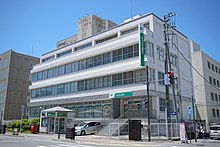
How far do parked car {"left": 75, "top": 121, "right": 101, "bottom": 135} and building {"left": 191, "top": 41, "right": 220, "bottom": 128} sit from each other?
2297 cm

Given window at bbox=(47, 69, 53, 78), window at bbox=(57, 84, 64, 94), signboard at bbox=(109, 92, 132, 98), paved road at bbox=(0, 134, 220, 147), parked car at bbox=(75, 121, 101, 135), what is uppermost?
window at bbox=(47, 69, 53, 78)

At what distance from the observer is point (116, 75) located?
36.3 metres

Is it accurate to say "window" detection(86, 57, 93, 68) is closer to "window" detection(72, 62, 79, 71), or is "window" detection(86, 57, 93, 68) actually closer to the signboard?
"window" detection(72, 62, 79, 71)

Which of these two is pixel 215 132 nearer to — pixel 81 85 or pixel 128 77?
pixel 128 77

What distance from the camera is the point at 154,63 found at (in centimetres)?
3391

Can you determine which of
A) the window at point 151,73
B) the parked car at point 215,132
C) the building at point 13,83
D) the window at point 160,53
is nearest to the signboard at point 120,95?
the window at point 151,73

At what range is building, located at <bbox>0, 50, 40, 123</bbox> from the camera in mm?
66625

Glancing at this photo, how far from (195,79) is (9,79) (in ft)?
168

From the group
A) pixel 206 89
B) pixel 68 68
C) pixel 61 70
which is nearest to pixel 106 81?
pixel 68 68

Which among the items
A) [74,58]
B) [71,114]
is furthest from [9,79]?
[71,114]

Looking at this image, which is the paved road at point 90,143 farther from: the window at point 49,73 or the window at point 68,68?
the window at point 49,73

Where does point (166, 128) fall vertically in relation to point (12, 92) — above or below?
below

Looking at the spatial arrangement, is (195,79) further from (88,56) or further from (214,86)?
(88,56)

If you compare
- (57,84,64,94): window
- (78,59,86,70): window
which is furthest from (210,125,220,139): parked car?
(57,84,64,94): window
